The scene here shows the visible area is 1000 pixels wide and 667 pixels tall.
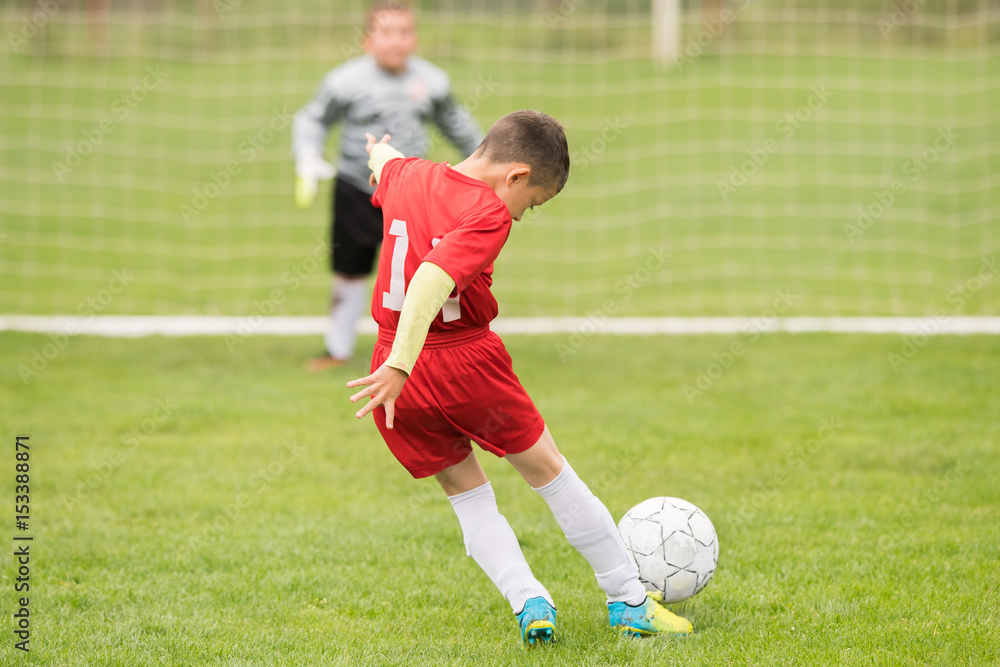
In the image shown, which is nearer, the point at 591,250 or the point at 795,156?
the point at 591,250

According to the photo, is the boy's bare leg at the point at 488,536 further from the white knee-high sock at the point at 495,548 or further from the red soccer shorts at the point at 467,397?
the red soccer shorts at the point at 467,397

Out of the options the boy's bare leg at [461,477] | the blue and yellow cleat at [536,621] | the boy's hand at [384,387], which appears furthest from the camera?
the boy's bare leg at [461,477]

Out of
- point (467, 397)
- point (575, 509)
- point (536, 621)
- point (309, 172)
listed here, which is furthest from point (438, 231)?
point (309, 172)

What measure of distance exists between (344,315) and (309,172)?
1081 millimetres

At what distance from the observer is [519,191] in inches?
106

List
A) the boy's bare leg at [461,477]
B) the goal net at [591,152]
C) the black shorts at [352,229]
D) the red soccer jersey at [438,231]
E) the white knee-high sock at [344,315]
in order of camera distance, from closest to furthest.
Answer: the red soccer jersey at [438,231] < the boy's bare leg at [461,477] < the black shorts at [352,229] < the white knee-high sock at [344,315] < the goal net at [591,152]

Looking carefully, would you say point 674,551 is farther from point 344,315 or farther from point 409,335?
point 344,315

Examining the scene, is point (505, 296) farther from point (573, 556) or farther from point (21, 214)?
point (21, 214)

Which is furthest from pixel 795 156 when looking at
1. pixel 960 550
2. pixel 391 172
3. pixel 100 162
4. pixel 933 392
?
pixel 391 172

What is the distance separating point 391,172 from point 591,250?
810cm

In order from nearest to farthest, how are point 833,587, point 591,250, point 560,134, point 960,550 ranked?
point 560,134 → point 833,587 → point 960,550 → point 591,250

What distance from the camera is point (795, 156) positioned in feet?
45.3

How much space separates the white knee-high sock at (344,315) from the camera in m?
6.64

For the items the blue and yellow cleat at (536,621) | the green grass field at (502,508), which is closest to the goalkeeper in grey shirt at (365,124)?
the green grass field at (502,508)
